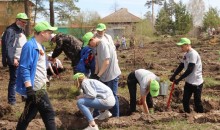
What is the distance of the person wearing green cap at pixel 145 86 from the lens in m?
7.58

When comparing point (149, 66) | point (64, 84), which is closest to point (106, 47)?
point (64, 84)

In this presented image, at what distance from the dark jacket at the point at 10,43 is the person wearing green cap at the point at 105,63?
1.76m

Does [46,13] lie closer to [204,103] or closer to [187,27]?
[187,27]

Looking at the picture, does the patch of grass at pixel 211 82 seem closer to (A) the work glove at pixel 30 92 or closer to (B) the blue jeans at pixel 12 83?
(B) the blue jeans at pixel 12 83

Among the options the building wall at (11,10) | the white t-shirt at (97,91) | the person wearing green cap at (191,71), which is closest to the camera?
the white t-shirt at (97,91)

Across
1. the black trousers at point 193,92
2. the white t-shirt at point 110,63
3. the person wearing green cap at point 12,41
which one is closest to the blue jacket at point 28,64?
the white t-shirt at point 110,63

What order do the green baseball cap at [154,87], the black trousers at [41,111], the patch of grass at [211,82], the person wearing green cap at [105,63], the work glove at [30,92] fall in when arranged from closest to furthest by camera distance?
1. the work glove at [30,92]
2. the black trousers at [41,111]
3. the person wearing green cap at [105,63]
4. the green baseball cap at [154,87]
5. the patch of grass at [211,82]

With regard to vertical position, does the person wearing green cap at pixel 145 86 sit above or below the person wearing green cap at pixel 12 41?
below

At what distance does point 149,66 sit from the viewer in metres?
16.5

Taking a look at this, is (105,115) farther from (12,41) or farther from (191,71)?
(12,41)

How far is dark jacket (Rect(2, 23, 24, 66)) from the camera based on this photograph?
26.2 feet

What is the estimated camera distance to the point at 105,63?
7.13 m

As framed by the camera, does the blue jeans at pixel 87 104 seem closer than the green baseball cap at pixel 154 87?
Yes

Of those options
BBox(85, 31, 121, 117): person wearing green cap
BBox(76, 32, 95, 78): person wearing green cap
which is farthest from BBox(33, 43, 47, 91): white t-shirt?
BBox(76, 32, 95, 78): person wearing green cap
